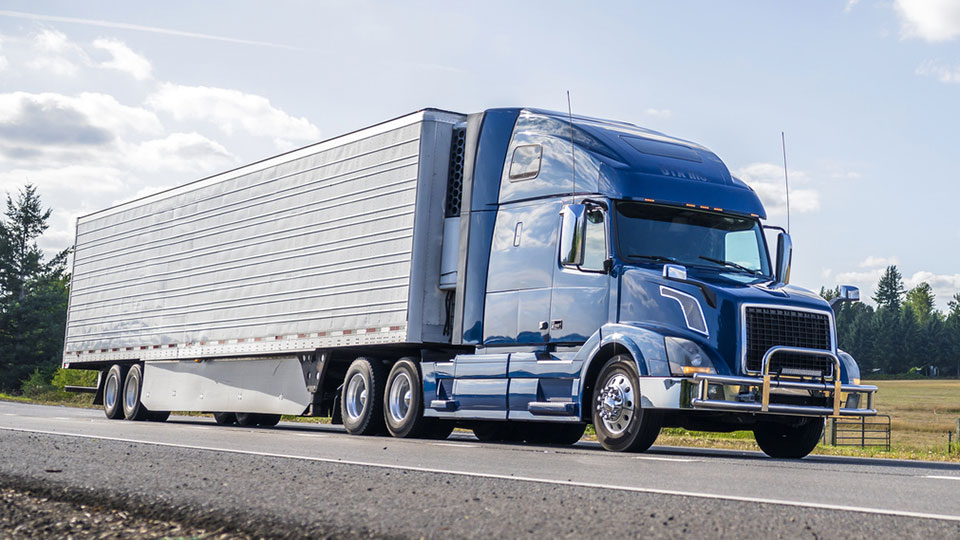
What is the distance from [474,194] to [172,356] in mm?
8801

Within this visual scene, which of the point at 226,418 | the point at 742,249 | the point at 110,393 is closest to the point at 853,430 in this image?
the point at 226,418

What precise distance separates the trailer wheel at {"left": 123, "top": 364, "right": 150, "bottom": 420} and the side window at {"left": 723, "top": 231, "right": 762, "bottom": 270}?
43.7 feet

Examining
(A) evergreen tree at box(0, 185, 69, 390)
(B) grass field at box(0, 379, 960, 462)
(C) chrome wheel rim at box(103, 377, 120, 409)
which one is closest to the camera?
(B) grass field at box(0, 379, 960, 462)

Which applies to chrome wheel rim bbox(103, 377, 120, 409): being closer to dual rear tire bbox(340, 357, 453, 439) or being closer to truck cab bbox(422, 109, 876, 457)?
dual rear tire bbox(340, 357, 453, 439)

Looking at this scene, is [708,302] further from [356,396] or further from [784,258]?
[356,396]

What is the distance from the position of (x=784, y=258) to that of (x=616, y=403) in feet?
9.59

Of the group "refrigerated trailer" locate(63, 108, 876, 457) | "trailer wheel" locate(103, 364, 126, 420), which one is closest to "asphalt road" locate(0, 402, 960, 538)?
"refrigerated trailer" locate(63, 108, 876, 457)

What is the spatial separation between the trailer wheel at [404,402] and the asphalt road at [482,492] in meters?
4.09

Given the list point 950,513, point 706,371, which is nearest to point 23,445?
point 706,371

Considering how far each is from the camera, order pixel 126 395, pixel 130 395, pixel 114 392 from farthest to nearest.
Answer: pixel 114 392 < pixel 126 395 < pixel 130 395

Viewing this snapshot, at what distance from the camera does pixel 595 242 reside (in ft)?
39.5

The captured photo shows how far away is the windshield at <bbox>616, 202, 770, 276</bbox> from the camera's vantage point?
1200cm

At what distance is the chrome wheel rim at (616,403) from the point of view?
442 inches

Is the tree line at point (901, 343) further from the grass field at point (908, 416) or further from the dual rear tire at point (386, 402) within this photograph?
the dual rear tire at point (386, 402)
